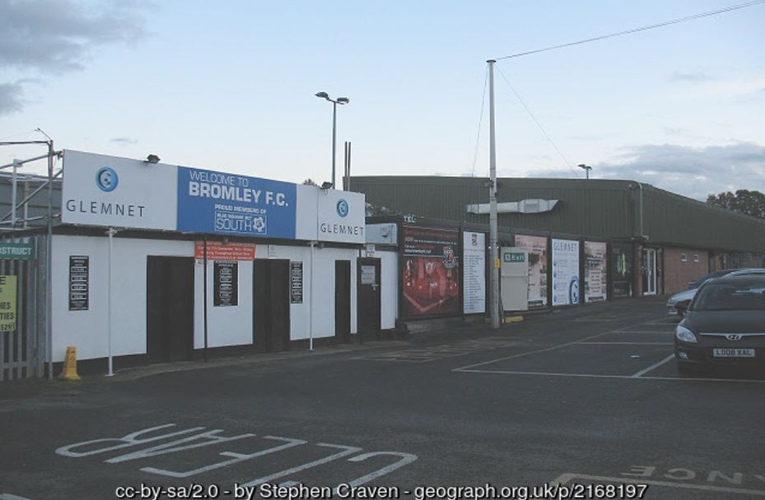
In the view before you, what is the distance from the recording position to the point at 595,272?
3578 cm

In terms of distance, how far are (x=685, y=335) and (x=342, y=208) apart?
32.8 feet

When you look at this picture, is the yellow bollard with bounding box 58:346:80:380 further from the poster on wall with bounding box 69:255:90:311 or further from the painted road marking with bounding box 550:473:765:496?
the painted road marking with bounding box 550:473:765:496

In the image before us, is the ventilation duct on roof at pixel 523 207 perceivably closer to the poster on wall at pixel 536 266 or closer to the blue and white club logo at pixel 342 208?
the poster on wall at pixel 536 266

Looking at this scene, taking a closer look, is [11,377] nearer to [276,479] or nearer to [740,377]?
[276,479]

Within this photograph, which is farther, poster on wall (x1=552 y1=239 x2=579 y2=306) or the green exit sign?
poster on wall (x1=552 y1=239 x2=579 y2=306)

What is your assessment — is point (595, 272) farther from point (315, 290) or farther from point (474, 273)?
point (315, 290)

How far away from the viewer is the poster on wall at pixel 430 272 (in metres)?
22.0

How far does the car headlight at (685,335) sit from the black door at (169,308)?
31.2 feet

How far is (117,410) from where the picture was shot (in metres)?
9.58

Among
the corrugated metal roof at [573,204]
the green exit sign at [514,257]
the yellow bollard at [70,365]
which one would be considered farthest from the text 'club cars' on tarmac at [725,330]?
the corrugated metal roof at [573,204]

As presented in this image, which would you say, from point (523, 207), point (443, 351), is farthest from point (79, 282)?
point (523, 207)

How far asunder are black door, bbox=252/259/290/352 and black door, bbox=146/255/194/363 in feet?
6.18

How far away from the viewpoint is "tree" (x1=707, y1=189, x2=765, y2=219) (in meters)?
112

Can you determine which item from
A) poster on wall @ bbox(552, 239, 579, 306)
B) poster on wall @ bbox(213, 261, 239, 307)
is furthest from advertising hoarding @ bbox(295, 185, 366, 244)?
poster on wall @ bbox(552, 239, 579, 306)
